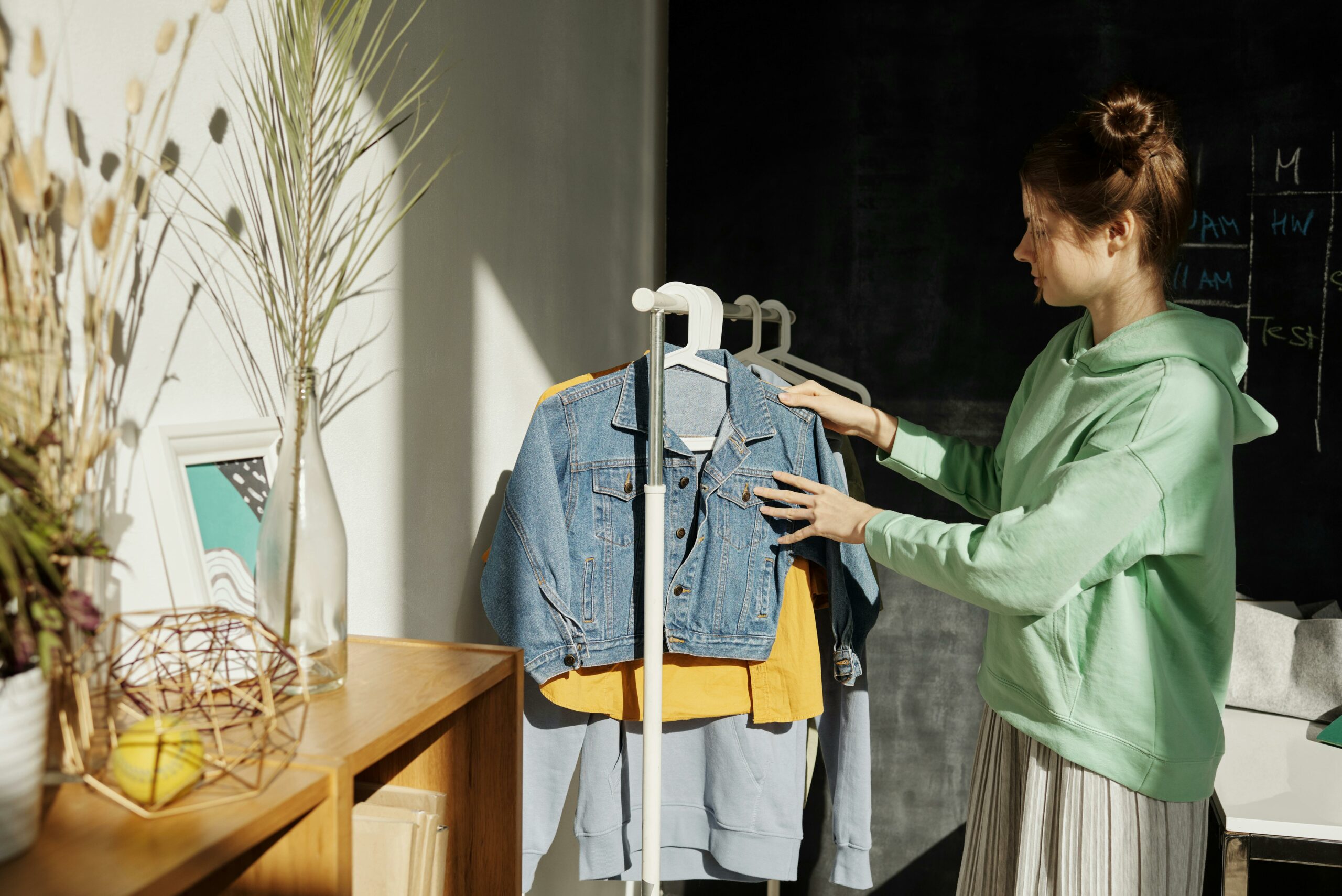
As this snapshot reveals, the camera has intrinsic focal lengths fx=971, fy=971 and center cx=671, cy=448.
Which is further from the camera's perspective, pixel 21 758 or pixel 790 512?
pixel 790 512

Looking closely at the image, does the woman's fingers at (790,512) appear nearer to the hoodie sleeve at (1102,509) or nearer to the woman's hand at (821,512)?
the woman's hand at (821,512)

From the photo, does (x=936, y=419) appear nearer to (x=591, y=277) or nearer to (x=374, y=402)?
(x=591, y=277)

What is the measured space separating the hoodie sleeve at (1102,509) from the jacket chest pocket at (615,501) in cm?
51

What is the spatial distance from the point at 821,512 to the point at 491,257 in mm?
690

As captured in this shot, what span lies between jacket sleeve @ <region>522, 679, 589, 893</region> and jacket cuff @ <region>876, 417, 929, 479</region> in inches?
31.1

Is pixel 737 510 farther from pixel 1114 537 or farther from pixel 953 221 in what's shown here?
pixel 953 221

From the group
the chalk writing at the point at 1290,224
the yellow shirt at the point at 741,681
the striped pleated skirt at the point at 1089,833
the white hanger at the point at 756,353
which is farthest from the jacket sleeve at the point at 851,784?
the chalk writing at the point at 1290,224

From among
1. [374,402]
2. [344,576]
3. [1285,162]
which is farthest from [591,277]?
[1285,162]

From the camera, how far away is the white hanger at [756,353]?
1873mm

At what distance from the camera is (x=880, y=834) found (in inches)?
109

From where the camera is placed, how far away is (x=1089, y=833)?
149 cm

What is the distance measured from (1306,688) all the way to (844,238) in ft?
5.15

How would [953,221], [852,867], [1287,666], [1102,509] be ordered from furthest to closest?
[953,221] → [1287,666] → [852,867] → [1102,509]

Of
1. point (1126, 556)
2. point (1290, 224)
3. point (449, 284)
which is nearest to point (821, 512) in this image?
point (1126, 556)
